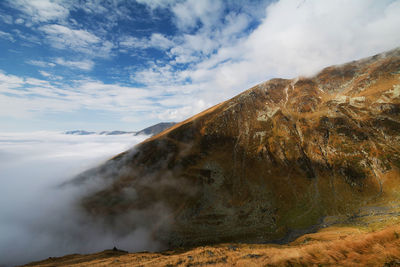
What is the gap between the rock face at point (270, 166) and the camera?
67312 mm

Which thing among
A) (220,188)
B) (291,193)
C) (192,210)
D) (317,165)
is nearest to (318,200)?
(291,193)

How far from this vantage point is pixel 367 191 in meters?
69.7

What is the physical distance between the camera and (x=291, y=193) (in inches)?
3063

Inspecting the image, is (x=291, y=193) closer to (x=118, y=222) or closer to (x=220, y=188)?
(x=220, y=188)

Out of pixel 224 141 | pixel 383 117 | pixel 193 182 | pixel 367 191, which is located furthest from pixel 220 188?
pixel 383 117

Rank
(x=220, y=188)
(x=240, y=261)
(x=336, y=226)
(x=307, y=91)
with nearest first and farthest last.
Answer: (x=240, y=261), (x=336, y=226), (x=220, y=188), (x=307, y=91)

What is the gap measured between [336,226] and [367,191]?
90.0 feet

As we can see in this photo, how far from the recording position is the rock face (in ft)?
221

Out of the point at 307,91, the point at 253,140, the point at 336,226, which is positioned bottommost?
the point at 336,226

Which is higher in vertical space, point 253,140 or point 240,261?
point 253,140

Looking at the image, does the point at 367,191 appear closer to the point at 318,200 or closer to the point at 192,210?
the point at 318,200

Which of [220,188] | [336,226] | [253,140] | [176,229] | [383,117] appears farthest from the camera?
[253,140]

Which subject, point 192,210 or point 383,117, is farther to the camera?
point 383,117

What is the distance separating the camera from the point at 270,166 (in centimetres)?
9319
